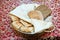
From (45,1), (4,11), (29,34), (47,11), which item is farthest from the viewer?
(45,1)

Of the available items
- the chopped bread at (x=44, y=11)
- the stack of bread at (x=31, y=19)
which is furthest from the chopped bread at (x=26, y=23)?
the chopped bread at (x=44, y=11)

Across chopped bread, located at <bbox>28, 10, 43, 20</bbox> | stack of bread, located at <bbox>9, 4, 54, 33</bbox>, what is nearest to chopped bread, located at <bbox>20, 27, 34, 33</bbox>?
stack of bread, located at <bbox>9, 4, 54, 33</bbox>

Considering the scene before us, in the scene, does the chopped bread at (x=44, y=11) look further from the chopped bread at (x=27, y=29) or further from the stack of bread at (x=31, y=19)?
the chopped bread at (x=27, y=29)

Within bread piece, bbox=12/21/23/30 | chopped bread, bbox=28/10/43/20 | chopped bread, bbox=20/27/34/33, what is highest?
chopped bread, bbox=28/10/43/20

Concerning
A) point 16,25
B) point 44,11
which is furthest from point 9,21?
point 44,11

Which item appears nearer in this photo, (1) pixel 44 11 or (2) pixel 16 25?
(2) pixel 16 25

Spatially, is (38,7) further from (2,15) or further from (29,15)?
(2,15)

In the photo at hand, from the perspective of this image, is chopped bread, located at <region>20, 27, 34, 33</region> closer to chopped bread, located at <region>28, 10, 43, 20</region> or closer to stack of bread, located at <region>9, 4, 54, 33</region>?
stack of bread, located at <region>9, 4, 54, 33</region>

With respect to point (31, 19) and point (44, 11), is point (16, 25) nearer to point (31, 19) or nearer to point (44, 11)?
point (31, 19)

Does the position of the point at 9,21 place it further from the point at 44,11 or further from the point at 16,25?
the point at 44,11

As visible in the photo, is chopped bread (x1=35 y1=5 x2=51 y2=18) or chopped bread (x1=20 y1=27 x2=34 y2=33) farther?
chopped bread (x1=35 y1=5 x2=51 y2=18)

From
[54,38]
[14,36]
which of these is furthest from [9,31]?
[54,38]
